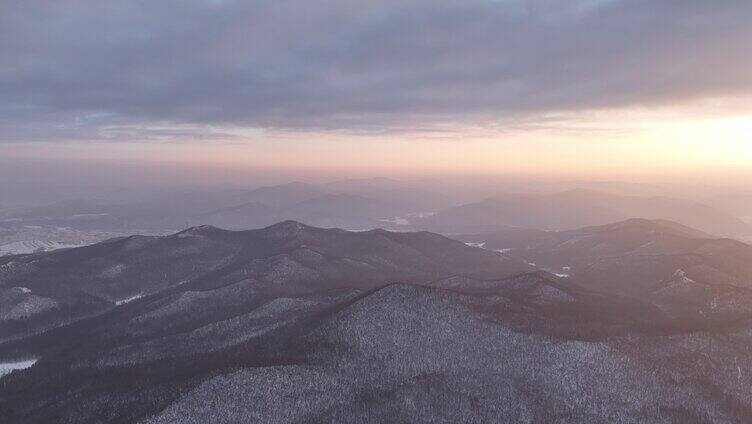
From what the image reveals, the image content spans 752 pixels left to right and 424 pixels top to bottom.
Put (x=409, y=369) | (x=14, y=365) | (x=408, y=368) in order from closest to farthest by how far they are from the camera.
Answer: (x=409, y=369) → (x=408, y=368) → (x=14, y=365)

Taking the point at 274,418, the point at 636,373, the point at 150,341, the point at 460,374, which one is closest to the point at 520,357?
the point at 460,374

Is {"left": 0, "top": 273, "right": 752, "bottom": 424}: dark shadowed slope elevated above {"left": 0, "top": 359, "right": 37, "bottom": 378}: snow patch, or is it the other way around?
{"left": 0, "top": 273, "right": 752, "bottom": 424}: dark shadowed slope

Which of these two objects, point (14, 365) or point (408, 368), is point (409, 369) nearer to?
point (408, 368)

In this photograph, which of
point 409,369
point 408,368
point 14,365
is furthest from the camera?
point 14,365

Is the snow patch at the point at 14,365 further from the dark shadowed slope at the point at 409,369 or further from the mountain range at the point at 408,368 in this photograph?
the dark shadowed slope at the point at 409,369

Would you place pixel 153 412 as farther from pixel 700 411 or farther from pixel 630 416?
pixel 700 411

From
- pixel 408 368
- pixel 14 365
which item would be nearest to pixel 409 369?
pixel 408 368

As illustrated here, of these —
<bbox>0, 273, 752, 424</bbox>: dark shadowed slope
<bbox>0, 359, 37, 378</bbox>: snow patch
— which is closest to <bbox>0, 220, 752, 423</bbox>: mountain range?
<bbox>0, 273, 752, 424</bbox>: dark shadowed slope

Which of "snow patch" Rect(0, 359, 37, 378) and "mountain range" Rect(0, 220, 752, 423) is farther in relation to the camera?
"snow patch" Rect(0, 359, 37, 378)

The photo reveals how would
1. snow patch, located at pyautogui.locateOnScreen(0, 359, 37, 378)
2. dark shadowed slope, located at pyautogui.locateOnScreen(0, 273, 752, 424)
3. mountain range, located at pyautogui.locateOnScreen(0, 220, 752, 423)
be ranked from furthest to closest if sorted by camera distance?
snow patch, located at pyautogui.locateOnScreen(0, 359, 37, 378) → mountain range, located at pyautogui.locateOnScreen(0, 220, 752, 423) → dark shadowed slope, located at pyautogui.locateOnScreen(0, 273, 752, 424)

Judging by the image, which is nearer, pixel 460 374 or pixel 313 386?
pixel 313 386

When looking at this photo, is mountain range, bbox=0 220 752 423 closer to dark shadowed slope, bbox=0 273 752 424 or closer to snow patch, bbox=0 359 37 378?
dark shadowed slope, bbox=0 273 752 424
